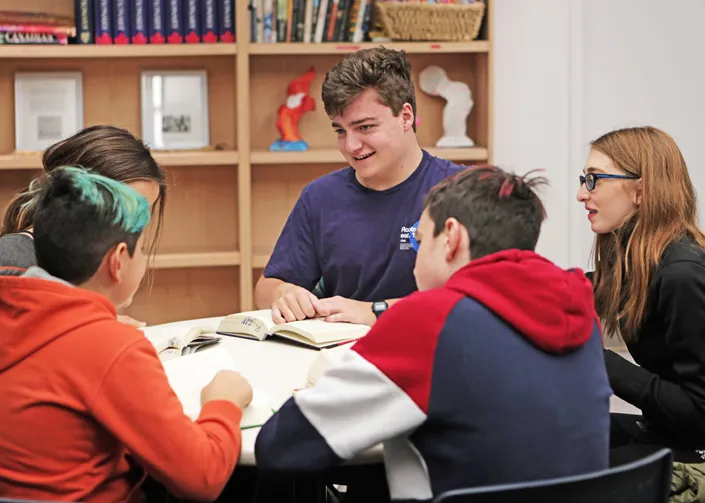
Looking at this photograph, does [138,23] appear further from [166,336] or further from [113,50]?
[166,336]

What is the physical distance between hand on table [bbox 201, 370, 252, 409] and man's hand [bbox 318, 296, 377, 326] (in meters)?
0.62

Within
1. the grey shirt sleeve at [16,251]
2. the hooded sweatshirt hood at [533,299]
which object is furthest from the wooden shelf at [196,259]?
the hooded sweatshirt hood at [533,299]

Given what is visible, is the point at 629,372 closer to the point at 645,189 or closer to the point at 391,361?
the point at 645,189

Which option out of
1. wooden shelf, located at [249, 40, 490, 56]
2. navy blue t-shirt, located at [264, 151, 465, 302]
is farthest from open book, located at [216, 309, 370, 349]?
wooden shelf, located at [249, 40, 490, 56]

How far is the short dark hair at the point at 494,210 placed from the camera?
1332 millimetres

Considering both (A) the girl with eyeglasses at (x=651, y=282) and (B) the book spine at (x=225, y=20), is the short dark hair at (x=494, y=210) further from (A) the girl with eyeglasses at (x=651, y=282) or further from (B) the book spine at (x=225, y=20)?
(B) the book spine at (x=225, y=20)

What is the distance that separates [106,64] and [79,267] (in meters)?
2.66

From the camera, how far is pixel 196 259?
3762mm

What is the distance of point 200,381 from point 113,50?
2.30 m

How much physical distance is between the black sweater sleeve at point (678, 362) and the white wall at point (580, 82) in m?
2.29

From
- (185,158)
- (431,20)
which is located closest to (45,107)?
(185,158)

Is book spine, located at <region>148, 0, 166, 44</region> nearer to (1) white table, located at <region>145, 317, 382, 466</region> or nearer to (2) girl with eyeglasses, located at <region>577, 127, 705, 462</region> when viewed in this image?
(1) white table, located at <region>145, 317, 382, 466</region>

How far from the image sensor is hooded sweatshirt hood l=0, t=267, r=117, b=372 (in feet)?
4.24

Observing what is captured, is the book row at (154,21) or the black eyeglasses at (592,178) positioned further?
the book row at (154,21)
